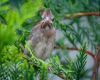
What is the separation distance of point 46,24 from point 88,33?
74 cm

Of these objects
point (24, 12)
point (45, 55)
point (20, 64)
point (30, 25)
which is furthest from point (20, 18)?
point (30, 25)

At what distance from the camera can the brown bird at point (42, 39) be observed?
4.58ft

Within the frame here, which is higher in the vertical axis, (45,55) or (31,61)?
(31,61)

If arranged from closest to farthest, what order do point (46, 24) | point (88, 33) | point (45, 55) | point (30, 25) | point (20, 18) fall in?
point (20, 18)
point (46, 24)
point (45, 55)
point (30, 25)
point (88, 33)

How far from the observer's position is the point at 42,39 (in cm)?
147

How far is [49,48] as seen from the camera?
1.54 metres

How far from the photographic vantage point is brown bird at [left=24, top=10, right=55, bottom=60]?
140cm

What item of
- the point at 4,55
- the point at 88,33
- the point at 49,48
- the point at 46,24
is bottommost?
the point at 88,33

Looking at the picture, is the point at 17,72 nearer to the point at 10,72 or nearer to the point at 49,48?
the point at 10,72

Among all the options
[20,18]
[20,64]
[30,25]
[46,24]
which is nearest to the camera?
[20,18]

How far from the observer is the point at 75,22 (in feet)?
6.82

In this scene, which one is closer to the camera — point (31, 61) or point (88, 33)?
point (31, 61)

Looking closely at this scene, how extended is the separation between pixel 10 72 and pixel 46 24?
0.43m

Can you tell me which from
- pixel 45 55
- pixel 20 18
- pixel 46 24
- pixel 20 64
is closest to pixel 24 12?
pixel 20 18
